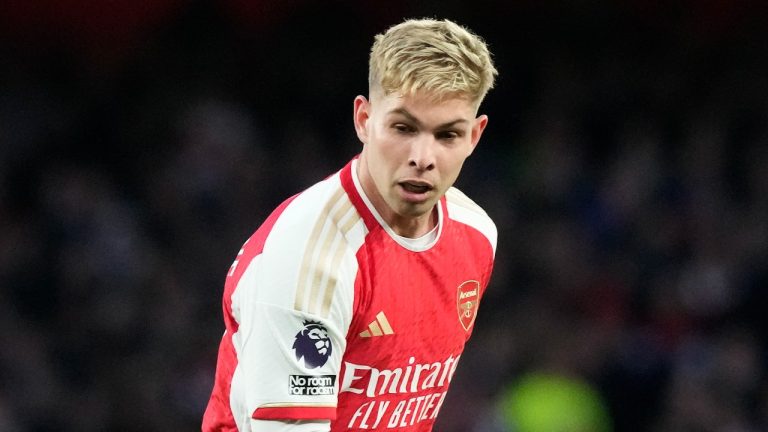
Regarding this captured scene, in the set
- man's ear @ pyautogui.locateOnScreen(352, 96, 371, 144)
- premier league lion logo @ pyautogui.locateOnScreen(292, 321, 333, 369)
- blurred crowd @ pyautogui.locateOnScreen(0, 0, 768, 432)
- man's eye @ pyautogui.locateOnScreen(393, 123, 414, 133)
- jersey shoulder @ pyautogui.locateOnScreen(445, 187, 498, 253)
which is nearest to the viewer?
premier league lion logo @ pyautogui.locateOnScreen(292, 321, 333, 369)

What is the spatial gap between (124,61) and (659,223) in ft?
12.6

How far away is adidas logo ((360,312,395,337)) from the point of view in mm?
3189

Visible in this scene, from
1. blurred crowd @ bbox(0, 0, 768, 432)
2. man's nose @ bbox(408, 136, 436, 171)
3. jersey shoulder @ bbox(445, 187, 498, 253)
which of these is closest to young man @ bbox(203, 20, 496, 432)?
man's nose @ bbox(408, 136, 436, 171)

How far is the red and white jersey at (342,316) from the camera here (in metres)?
3.01

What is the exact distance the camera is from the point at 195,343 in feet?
23.3

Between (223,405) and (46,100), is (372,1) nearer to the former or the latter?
(46,100)

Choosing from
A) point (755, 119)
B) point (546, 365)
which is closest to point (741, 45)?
point (755, 119)

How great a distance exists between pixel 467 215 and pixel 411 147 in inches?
24.3

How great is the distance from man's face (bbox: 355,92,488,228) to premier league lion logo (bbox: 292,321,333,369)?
42 centimetres

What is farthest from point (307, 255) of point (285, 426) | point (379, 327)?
point (285, 426)

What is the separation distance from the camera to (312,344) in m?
3.02

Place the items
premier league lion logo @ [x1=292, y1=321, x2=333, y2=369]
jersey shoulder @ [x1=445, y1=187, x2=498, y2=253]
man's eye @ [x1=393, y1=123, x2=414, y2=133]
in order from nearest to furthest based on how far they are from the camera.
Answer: premier league lion logo @ [x1=292, y1=321, x2=333, y2=369] → man's eye @ [x1=393, y1=123, x2=414, y2=133] → jersey shoulder @ [x1=445, y1=187, x2=498, y2=253]

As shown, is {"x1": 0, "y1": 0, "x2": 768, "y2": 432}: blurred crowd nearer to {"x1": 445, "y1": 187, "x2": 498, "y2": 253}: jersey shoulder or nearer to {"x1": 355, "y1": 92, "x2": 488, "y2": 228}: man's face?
{"x1": 445, "y1": 187, "x2": 498, "y2": 253}: jersey shoulder

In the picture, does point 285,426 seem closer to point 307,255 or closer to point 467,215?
point 307,255
